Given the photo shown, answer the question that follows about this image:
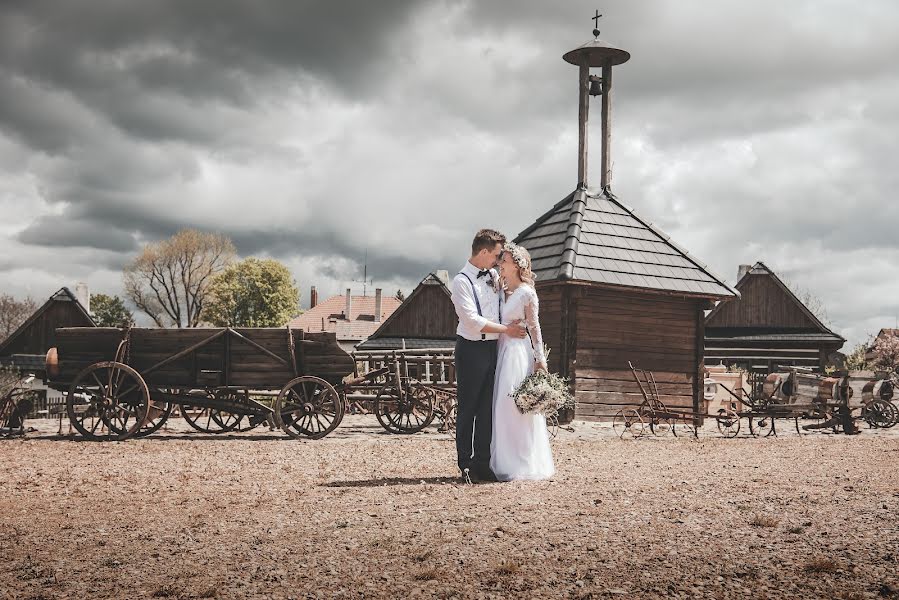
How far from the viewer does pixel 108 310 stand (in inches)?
2677

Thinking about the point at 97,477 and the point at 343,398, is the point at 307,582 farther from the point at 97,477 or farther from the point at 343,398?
the point at 343,398

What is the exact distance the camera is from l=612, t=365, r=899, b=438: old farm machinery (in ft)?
46.0

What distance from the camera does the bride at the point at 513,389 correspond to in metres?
7.32

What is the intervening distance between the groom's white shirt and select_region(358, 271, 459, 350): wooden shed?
90.3 ft

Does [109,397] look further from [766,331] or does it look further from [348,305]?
[348,305]

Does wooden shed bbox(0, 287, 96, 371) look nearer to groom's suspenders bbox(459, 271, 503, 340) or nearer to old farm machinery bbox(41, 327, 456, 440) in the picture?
old farm machinery bbox(41, 327, 456, 440)

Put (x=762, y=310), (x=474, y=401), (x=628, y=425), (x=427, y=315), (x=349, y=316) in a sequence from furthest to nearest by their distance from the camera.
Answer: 1. (x=349, y=316)
2. (x=427, y=315)
3. (x=762, y=310)
4. (x=628, y=425)
5. (x=474, y=401)

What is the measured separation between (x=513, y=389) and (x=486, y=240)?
51.9 inches

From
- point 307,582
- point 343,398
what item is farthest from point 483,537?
point 343,398

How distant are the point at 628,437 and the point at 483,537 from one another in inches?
346

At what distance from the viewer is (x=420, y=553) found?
14.6ft

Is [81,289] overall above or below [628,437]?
above

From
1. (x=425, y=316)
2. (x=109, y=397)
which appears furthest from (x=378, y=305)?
(x=109, y=397)

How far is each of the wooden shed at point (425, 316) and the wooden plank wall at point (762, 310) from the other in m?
10.6
